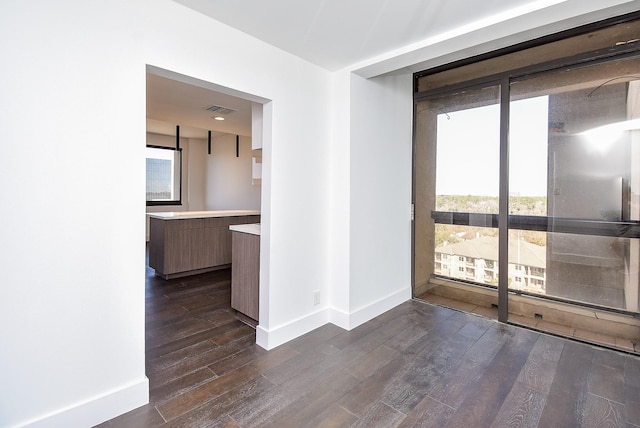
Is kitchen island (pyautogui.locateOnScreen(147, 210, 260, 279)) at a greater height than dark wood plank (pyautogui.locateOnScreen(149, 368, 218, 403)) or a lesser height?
greater

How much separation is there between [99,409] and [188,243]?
3085 mm

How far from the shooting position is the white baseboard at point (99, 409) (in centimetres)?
156

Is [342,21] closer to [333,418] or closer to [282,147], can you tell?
[282,147]

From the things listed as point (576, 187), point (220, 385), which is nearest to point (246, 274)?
point (220, 385)

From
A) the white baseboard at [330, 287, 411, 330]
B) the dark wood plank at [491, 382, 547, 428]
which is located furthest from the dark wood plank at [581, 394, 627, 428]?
the white baseboard at [330, 287, 411, 330]

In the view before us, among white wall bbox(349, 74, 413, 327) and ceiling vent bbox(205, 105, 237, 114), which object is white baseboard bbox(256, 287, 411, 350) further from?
ceiling vent bbox(205, 105, 237, 114)

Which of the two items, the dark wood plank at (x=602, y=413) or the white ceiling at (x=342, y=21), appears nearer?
the dark wood plank at (x=602, y=413)

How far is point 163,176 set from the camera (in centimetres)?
782

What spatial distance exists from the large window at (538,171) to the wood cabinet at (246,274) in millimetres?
1936

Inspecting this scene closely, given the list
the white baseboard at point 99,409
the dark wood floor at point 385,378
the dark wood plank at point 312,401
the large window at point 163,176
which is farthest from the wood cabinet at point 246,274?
the large window at point 163,176

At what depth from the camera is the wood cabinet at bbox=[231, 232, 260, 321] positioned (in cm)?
293

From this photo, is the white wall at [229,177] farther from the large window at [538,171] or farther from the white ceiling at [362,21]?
the white ceiling at [362,21]

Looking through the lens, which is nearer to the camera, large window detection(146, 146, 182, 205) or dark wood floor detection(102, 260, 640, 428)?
dark wood floor detection(102, 260, 640, 428)

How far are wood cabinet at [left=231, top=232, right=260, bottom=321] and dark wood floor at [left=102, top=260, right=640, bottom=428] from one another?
190mm
